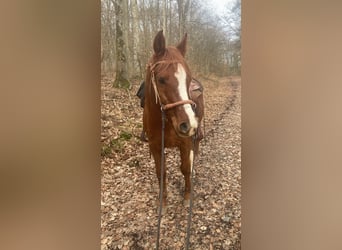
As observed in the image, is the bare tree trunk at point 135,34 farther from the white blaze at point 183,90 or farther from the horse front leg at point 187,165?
the horse front leg at point 187,165

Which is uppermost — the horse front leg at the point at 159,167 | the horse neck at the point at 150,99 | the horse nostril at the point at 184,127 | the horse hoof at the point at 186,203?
the horse neck at the point at 150,99

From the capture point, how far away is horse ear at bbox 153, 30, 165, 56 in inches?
55.2

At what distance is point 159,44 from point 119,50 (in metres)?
0.17

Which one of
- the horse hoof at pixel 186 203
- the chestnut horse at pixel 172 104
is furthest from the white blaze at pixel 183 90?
the horse hoof at pixel 186 203

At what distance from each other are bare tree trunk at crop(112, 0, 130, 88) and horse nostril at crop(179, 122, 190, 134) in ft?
1.00

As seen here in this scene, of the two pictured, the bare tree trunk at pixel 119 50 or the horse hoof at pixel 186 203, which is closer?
the bare tree trunk at pixel 119 50

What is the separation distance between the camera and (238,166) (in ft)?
4.99

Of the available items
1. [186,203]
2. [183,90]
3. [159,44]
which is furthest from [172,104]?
[186,203]

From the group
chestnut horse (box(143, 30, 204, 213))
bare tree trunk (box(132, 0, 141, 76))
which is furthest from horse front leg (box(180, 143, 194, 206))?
bare tree trunk (box(132, 0, 141, 76))

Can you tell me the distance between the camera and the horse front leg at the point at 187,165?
1453mm
